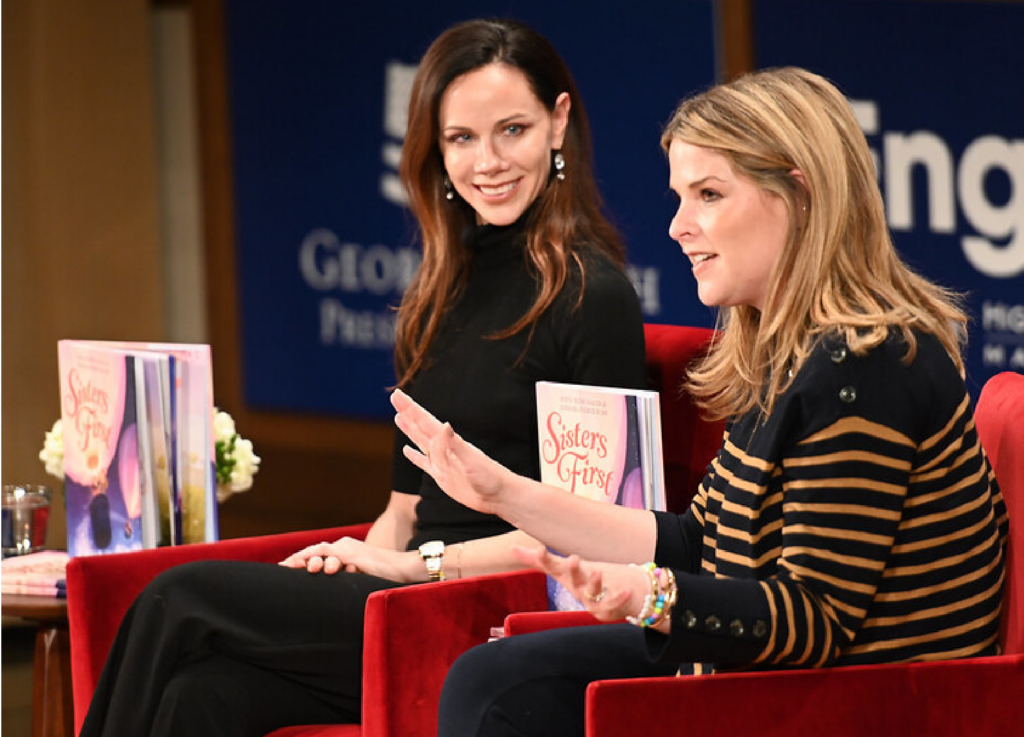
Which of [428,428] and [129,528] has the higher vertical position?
[428,428]

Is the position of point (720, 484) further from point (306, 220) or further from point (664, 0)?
point (306, 220)

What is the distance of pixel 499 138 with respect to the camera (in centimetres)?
290

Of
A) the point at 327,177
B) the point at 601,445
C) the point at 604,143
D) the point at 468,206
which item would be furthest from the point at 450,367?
the point at 327,177

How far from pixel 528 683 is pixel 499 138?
1.23m

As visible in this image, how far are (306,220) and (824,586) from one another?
4.70m

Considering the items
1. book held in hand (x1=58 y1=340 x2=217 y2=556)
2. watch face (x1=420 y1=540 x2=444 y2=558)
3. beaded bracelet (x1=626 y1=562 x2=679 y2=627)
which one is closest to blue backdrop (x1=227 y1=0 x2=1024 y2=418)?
book held in hand (x1=58 y1=340 x2=217 y2=556)

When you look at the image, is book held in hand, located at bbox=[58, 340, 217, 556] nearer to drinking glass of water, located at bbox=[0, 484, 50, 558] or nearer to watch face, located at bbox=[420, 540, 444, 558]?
drinking glass of water, located at bbox=[0, 484, 50, 558]

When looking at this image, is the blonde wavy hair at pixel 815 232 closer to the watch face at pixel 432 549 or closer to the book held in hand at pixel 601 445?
the book held in hand at pixel 601 445

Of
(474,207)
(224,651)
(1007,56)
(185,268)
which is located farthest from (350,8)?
(224,651)

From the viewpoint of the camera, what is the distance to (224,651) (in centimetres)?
256

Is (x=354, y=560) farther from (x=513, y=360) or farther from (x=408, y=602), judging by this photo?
(x=513, y=360)

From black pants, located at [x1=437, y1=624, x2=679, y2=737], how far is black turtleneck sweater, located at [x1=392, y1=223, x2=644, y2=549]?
0.71m

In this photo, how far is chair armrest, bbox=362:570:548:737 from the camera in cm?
238

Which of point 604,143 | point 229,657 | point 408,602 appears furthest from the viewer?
point 604,143
